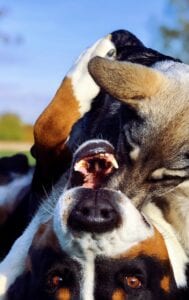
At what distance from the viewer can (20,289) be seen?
4.66 meters

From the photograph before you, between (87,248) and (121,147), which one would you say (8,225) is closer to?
(121,147)

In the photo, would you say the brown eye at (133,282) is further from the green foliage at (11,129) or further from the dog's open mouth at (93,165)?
the green foliage at (11,129)

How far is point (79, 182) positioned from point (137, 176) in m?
0.42

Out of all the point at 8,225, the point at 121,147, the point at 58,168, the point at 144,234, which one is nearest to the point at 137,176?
the point at 121,147

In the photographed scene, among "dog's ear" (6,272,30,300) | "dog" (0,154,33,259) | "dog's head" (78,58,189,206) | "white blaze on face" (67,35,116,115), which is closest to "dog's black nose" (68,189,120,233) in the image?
"dog's head" (78,58,189,206)

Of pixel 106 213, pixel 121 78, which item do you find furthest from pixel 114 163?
pixel 106 213

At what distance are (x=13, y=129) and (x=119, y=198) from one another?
40607 mm

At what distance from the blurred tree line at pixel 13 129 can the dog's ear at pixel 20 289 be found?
38914 millimetres

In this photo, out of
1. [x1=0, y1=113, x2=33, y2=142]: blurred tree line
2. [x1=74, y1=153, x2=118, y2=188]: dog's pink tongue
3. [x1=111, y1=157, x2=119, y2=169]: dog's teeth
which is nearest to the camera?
[x1=74, y1=153, x2=118, y2=188]: dog's pink tongue

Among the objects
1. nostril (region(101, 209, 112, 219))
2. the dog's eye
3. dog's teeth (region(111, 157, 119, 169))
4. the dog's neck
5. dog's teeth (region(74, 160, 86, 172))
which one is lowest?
the dog's neck

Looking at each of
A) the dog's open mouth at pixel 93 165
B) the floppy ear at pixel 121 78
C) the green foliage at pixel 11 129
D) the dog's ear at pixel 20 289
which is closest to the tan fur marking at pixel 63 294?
the dog's ear at pixel 20 289

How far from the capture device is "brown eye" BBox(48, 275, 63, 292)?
14.2 feet

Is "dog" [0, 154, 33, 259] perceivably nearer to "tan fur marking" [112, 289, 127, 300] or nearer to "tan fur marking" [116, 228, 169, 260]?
"tan fur marking" [116, 228, 169, 260]

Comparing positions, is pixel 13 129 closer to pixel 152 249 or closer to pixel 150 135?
pixel 150 135
